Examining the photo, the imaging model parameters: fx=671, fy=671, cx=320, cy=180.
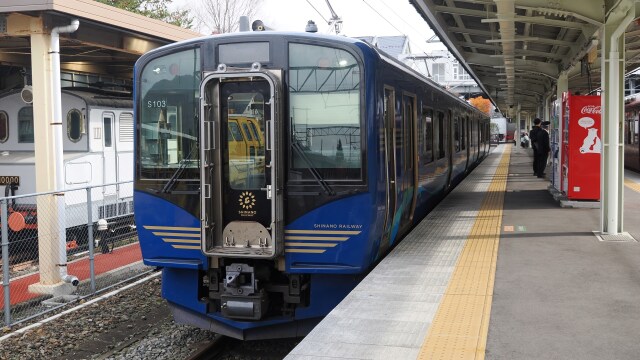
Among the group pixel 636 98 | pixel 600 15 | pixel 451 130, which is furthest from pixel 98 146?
pixel 636 98

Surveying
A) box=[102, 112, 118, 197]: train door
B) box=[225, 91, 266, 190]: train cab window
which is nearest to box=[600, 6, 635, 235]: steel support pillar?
box=[225, 91, 266, 190]: train cab window

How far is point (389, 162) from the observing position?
21.4 ft

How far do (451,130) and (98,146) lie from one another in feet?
22.3

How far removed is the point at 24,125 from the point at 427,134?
326 inches

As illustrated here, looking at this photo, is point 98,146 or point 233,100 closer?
point 233,100

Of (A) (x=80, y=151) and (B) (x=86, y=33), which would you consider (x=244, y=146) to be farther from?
(A) (x=80, y=151)

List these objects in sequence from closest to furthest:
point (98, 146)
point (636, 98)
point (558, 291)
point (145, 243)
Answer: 1. point (558, 291)
2. point (145, 243)
3. point (98, 146)
4. point (636, 98)

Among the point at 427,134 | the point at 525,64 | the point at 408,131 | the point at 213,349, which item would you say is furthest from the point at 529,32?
the point at 213,349

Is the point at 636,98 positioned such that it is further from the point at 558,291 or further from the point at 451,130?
the point at 558,291

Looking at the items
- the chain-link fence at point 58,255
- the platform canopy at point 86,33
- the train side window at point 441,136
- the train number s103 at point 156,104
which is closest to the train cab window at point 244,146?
the train number s103 at point 156,104

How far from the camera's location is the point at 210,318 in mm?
6426

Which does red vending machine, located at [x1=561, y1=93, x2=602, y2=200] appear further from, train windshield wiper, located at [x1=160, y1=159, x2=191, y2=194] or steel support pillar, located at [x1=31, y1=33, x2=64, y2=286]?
steel support pillar, located at [x1=31, y1=33, x2=64, y2=286]

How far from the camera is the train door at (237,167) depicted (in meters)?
6.00

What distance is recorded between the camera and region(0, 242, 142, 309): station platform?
29.0ft
